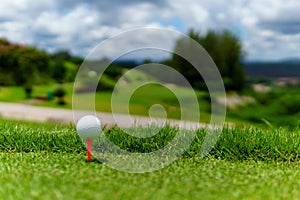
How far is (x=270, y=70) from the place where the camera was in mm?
12117

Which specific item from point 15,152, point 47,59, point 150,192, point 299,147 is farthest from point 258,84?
point 150,192

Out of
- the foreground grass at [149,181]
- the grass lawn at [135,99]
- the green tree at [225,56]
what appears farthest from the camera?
the green tree at [225,56]

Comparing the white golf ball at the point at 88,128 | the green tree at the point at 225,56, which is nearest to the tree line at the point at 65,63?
the green tree at the point at 225,56

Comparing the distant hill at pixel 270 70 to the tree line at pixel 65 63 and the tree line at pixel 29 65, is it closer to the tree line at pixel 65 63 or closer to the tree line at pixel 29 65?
the tree line at pixel 65 63

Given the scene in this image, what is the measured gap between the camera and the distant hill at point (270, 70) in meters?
12.1

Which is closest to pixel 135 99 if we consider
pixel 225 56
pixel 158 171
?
pixel 225 56

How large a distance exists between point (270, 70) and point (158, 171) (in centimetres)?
954

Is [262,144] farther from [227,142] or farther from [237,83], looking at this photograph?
[237,83]

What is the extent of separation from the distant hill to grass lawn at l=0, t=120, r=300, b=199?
7.67m

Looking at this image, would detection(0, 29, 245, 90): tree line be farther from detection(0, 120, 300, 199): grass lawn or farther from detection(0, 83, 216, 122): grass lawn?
detection(0, 120, 300, 199): grass lawn

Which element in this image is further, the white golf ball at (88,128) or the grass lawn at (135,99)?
the grass lawn at (135,99)

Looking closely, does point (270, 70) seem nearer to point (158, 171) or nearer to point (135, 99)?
point (135, 99)

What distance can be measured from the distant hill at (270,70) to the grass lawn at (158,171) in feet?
25.2

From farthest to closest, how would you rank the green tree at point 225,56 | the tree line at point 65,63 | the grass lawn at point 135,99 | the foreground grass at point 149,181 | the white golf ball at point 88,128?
the green tree at point 225,56, the tree line at point 65,63, the grass lawn at point 135,99, the white golf ball at point 88,128, the foreground grass at point 149,181
